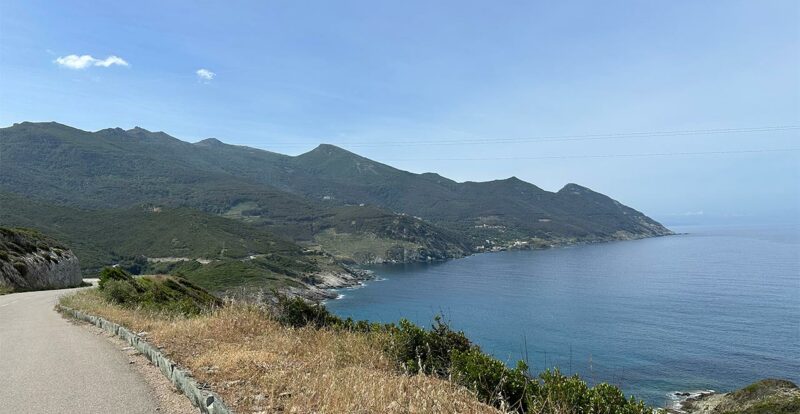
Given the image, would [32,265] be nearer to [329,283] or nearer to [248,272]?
[248,272]

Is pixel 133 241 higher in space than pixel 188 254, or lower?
higher

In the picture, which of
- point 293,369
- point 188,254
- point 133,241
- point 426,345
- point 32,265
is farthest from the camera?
point 133,241

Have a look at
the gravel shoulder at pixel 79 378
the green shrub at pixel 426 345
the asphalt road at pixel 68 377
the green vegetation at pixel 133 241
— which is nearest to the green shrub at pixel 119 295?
the asphalt road at pixel 68 377

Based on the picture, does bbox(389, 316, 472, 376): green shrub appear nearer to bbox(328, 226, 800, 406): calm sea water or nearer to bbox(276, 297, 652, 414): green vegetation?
bbox(276, 297, 652, 414): green vegetation

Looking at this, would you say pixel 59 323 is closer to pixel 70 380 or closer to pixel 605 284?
pixel 70 380

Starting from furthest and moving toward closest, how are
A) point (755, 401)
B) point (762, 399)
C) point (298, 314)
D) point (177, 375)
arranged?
point (755, 401)
point (762, 399)
point (298, 314)
point (177, 375)

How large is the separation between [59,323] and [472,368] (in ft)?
58.6

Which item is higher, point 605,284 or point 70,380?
point 70,380

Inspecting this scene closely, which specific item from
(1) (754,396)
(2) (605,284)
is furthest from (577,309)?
(1) (754,396)

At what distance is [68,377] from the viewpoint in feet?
30.4

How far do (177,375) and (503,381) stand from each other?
5.89 m

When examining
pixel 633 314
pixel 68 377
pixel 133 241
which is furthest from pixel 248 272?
pixel 68 377

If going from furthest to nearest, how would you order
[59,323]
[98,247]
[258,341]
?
[98,247] → [59,323] → [258,341]

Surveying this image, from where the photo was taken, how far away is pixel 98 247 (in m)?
171
